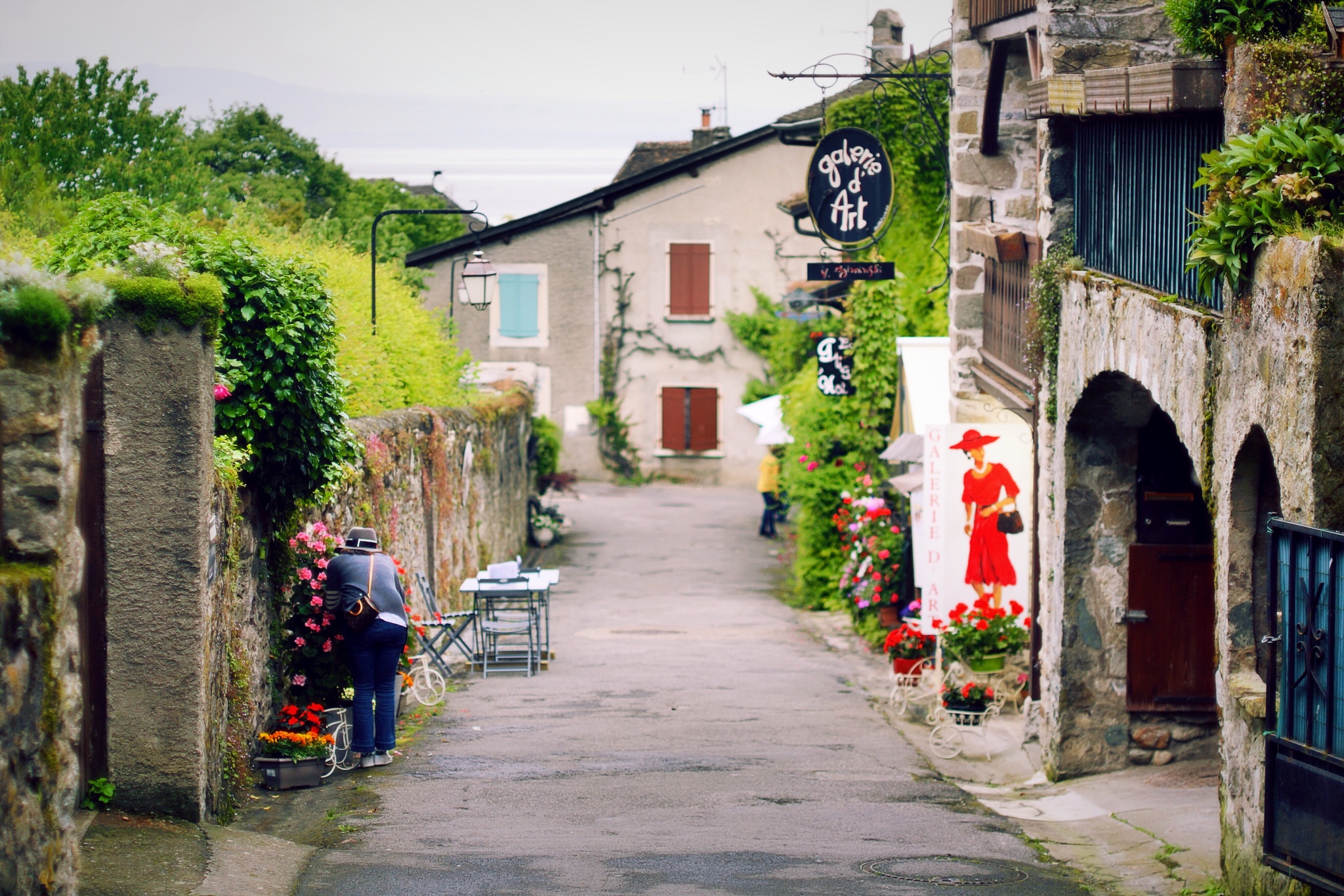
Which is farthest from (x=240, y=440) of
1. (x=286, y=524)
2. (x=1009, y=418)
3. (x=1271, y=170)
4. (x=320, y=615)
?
(x=1009, y=418)

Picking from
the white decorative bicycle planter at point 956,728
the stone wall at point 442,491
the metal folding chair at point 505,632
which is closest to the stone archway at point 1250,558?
the white decorative bicycle planter at point 956,728

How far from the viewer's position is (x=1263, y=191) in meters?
4.84

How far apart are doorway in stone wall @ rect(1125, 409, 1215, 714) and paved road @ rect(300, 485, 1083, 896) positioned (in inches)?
Result: 54.1

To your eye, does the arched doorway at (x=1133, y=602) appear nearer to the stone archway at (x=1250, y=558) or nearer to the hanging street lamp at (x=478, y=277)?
the stone archway at (x=1250, y=558)

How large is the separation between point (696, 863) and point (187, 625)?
7.91ft

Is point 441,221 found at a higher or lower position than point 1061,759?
higher

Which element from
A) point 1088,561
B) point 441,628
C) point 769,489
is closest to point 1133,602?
point 1088,561

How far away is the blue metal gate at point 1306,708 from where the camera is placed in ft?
14.6

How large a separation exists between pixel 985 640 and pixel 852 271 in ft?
13.1

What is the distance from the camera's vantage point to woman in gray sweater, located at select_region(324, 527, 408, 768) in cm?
754

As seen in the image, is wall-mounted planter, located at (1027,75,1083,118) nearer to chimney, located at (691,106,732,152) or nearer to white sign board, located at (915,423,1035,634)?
white sign board, located at (915,423,1035,634)

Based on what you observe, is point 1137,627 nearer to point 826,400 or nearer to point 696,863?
point 696,863

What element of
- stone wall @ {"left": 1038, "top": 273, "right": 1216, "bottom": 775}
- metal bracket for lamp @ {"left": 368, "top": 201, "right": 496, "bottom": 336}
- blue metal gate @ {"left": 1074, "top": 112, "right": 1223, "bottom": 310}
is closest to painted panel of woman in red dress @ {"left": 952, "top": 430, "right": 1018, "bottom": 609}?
stone wall @ {"left": 1038, "top": 273, "right": 1216, "bottom": 775}

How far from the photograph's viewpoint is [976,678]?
9883mm
